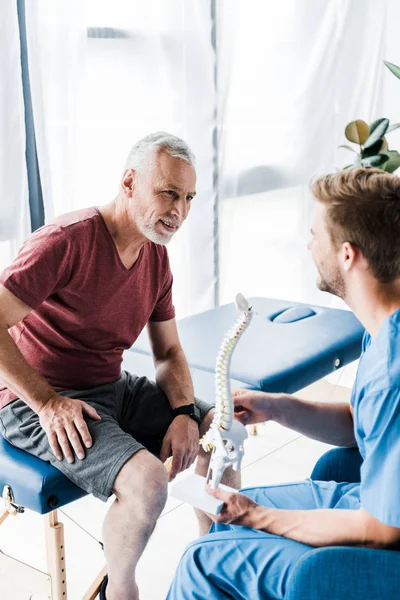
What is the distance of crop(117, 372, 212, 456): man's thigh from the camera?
2062 millimetres

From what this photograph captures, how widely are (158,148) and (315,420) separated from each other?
2.79ft

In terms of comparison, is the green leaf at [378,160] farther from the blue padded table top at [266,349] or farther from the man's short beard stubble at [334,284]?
the man's short beard stubble at [334,284]

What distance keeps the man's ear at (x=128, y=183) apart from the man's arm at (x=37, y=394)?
442mm

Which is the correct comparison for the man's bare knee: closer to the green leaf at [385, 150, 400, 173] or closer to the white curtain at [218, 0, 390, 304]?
the green leaf at [385, 150, 400, 173]

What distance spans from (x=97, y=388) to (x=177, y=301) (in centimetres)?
186

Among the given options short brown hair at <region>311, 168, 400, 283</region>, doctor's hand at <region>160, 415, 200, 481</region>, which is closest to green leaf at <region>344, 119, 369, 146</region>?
doctor's hand at <region>160, 415, 200, 481</region>

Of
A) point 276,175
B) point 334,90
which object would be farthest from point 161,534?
point 334,90

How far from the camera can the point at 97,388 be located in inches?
78.9

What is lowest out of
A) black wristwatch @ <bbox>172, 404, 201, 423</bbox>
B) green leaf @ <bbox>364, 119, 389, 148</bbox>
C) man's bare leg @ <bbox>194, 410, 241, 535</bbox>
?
man's bare leg @ <bbox>194, 410, 241, 535</bbox>

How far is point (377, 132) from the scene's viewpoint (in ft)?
10.7

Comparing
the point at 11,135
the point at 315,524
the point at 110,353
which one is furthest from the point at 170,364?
the point at 11,135

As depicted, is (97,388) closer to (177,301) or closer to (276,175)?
(177,301)

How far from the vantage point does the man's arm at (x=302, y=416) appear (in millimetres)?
1801

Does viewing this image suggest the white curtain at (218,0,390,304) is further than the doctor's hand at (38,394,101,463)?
Yes
